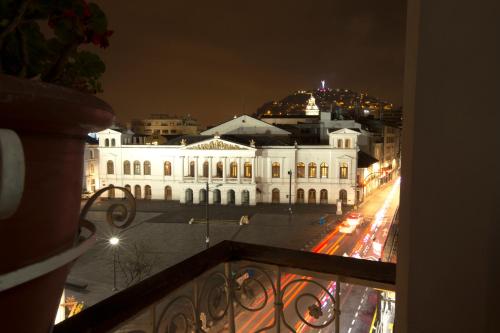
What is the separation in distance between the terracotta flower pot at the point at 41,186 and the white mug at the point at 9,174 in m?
0.09

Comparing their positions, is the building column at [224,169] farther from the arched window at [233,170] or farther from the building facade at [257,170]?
the arched window at [233,170]

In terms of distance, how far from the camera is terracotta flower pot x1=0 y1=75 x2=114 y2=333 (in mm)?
728

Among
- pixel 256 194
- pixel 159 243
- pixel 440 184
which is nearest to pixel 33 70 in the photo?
pixel 440 184

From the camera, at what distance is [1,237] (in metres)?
0.73

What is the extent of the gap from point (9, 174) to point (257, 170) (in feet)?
100

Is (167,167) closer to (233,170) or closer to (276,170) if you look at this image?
(233,170)

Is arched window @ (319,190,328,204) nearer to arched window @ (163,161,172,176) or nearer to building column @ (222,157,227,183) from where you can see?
building column @ (222,157,227,183)

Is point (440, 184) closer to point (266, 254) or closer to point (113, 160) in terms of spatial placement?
point (266, 254)

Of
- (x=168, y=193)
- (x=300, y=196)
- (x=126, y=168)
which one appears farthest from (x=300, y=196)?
(x=126, y=168)

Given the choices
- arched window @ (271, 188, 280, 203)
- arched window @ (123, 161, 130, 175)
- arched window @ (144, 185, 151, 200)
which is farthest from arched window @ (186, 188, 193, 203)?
arched window @ (271, 188, 280, 203)

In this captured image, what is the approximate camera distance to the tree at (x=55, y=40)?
84 centimetres

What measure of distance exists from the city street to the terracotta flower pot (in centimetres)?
120

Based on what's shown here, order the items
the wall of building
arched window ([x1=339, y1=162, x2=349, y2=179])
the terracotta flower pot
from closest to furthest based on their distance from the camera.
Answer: the terracotta flower pot < the wall of building < arched window ([x1=339, y1=162, x2=349, y2=179])

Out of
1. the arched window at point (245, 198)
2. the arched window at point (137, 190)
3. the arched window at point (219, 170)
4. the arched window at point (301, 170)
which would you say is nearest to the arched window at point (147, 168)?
the arched window at point (137, 190)
